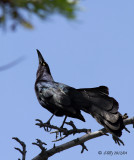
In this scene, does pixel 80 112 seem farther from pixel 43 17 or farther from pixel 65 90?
pixel 43 17

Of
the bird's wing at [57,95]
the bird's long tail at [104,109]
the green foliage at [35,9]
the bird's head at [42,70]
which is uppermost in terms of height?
the bird's head at [42,70]

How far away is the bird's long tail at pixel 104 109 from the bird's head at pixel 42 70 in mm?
1826

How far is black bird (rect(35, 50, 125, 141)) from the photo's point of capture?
15.0 ft

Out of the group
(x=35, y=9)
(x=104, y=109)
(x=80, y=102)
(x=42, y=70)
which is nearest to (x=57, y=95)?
(x=80, y=102)

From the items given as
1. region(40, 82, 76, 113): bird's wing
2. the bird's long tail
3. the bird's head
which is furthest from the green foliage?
the bird's head

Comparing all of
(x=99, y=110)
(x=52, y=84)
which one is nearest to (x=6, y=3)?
(x=99, y=110)

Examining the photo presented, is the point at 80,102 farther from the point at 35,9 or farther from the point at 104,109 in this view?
the point at 35,9

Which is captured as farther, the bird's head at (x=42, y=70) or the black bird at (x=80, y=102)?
the bird's head at (x=42, y=70)

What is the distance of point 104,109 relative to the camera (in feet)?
16.2

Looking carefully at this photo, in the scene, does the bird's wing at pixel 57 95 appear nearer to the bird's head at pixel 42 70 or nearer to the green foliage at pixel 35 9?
the bird's head at pixel 42 70

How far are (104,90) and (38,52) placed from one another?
113 inches

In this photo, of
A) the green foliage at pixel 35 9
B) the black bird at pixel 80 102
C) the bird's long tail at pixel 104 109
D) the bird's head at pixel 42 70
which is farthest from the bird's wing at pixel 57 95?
the green foliage at pixel 35 9

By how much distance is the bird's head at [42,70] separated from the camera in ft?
24.4

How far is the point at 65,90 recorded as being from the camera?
20.0 feet
